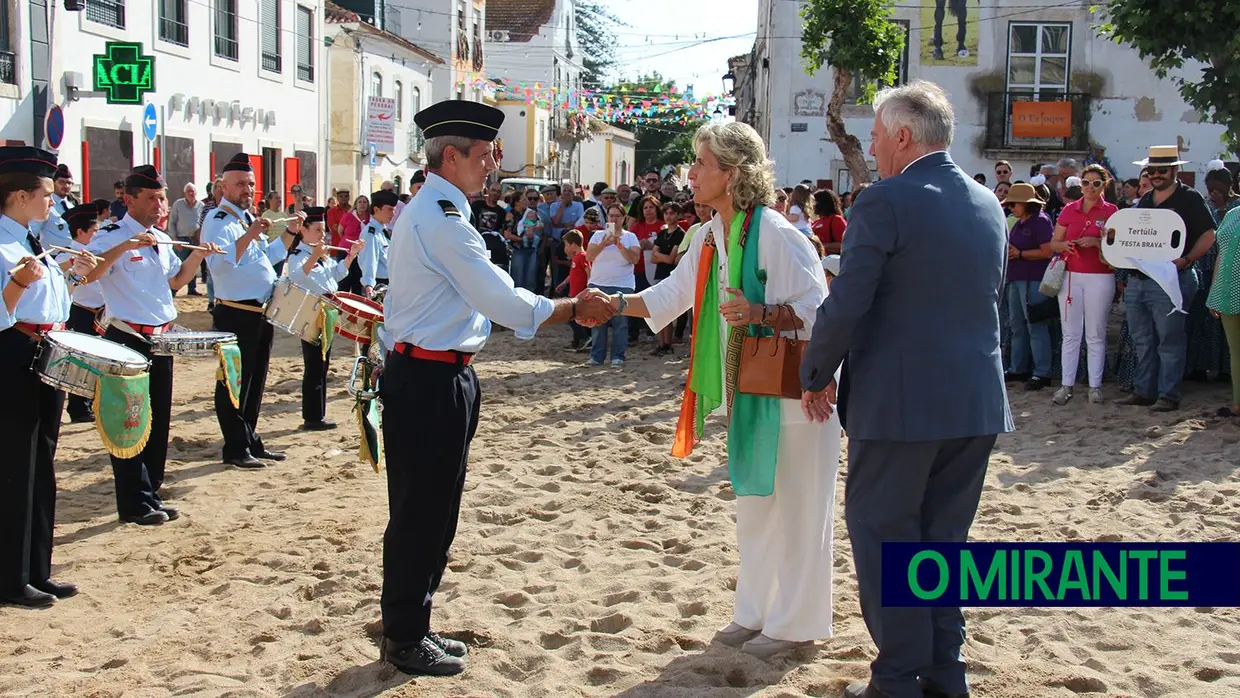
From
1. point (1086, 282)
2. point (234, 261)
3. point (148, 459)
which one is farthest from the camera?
point (1086, 282)

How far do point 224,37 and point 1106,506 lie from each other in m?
21.7

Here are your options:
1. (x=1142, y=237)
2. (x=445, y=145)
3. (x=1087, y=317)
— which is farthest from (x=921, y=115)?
(x=1087, y=317)

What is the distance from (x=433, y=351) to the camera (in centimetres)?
438

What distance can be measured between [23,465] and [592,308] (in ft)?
9.08

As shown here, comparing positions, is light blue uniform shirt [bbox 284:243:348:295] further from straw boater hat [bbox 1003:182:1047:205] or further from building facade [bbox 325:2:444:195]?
building facade [bbox 325:2:444:195]

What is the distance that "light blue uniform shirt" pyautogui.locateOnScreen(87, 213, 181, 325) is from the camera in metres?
6.74

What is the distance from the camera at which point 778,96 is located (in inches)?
1057

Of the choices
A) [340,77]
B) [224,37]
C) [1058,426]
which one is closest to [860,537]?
[1058,426]

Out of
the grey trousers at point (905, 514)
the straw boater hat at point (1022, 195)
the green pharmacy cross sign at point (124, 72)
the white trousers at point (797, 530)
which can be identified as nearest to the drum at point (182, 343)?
the white trousers at point (797, 530)

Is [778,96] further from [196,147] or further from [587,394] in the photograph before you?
[587,394]

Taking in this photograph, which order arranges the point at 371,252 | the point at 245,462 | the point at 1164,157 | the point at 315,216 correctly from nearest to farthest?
the point at 245,462 → the point at 315,216 → the point at 1164,157 → the point at 371,252

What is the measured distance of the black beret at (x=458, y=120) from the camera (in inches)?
175

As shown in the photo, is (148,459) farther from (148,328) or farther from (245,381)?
(245,381)

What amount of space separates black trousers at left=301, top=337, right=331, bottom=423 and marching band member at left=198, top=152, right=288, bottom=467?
3.28ft
